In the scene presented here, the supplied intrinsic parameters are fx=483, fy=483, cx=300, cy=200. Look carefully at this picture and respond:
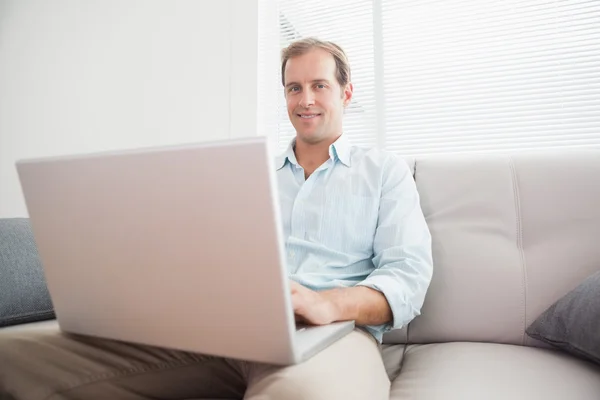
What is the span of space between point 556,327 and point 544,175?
0.41m

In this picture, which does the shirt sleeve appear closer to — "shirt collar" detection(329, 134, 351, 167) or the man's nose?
"shirt collar" detection(329, 134, 351, 167)

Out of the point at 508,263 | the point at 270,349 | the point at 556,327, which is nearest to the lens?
the point at 270,349

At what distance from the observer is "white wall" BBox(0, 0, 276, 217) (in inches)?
94.7

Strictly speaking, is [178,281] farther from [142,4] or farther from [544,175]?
[142,4]

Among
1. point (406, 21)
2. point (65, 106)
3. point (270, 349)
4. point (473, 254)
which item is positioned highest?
point (406, 21)

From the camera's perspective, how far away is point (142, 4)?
253cm

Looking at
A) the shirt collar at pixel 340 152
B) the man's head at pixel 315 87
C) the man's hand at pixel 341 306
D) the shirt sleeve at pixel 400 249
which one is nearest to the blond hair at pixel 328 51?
the man's head at pixel 315 87

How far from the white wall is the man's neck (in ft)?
3.00

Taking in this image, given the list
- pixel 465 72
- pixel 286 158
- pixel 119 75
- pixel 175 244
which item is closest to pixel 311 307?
pixel 175 244

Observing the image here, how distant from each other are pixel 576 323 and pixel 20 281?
1.31 meters

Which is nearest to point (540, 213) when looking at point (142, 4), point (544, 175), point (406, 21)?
point (544, 175)

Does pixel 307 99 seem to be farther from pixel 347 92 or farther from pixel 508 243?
pixel 508 243

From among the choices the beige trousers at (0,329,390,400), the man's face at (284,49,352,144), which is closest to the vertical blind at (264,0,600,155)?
the man's face at (284,49,352,144)

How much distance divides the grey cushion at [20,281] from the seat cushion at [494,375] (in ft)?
3.00
